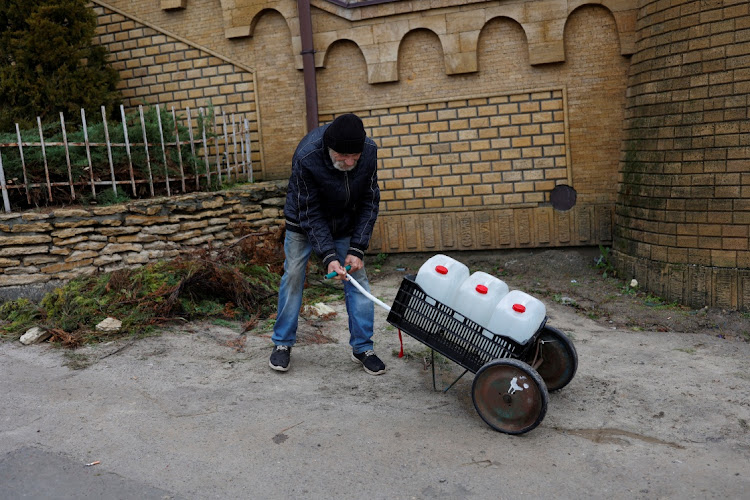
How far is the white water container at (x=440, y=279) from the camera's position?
407cm

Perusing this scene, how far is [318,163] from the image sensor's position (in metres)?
4.48

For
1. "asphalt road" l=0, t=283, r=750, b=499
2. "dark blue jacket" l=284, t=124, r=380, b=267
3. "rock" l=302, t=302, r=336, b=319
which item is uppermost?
"dark blue jacket" l=284, t=124, r=380, b=267

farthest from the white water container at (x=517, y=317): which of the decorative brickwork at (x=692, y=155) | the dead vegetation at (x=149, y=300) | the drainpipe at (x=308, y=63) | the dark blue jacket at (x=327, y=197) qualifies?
the drainpipe at (x=308, y=63)

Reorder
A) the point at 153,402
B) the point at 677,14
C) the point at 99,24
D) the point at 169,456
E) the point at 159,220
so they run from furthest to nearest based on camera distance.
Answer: the point at 99,24
the point at 159,220
the point at 677,14
the point at 153,402
the point at 169,456

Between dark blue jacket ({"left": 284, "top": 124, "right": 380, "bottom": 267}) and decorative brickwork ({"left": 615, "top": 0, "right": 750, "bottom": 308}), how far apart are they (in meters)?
3.35

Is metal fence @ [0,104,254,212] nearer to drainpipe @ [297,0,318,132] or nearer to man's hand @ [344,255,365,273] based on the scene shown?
drainpipe @ [297,0,318,132]

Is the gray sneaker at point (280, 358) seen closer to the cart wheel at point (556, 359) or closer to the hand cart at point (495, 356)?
the hand cart at point (495, 356)

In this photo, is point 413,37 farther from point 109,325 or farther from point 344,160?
point 109,325

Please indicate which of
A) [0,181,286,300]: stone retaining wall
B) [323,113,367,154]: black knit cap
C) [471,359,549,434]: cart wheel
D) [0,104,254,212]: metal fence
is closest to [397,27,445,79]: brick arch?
[0,104,254,212]: metal fence

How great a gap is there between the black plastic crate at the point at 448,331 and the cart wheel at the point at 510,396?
0.14 m

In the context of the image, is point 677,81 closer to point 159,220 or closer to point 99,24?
point 159,220

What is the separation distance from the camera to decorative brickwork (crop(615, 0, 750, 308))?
605cm

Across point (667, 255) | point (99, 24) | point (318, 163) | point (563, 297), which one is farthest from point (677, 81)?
point (99, 24)

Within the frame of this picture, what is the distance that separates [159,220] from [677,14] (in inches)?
217
